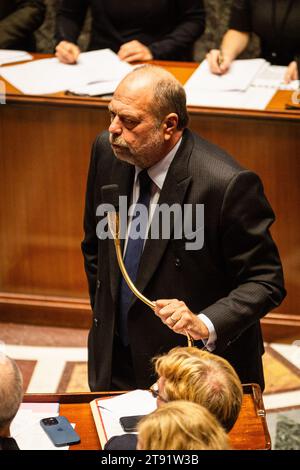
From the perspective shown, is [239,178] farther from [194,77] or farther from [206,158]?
[194,77]

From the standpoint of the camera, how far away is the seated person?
2164 mm

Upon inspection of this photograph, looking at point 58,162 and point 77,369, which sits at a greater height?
point 58,162

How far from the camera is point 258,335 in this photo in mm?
3059

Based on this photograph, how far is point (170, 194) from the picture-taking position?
2875 mm

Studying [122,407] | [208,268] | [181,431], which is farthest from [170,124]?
[181,431]

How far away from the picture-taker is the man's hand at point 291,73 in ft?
14.8

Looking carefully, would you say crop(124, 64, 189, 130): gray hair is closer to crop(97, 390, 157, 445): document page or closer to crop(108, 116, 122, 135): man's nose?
crop(108, 116, 122, 135): man's nose

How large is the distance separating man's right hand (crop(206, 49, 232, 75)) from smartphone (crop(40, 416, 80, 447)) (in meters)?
2.45

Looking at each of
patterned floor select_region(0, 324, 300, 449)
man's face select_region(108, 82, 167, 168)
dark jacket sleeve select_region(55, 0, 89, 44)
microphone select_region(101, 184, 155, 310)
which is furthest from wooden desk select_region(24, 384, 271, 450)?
dark jacket sleeve select_region(55, 0, 89, 44)

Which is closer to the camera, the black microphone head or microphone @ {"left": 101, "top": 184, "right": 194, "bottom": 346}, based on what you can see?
microphone @ {"left": 101, "top": 184, "right": 194, "bottom": 346}

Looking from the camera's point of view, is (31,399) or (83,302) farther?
(83,302)

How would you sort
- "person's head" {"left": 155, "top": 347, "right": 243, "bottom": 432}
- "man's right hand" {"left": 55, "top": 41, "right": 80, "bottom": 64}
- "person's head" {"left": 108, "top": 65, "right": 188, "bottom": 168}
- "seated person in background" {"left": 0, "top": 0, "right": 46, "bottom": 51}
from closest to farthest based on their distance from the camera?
"person's head" {"left": 155, "top": 347, "right": 243, "bottom": 432} < "person's head" {"left": 108, "top": 65, "right": 188, "bottom": 168} < "man's right hand" {"left": 55, "top": 41, "right": 80, "bottom": 64} < "seated person in background" {"left": 0, "top": 0, "right": 46, "bottom": 51}
